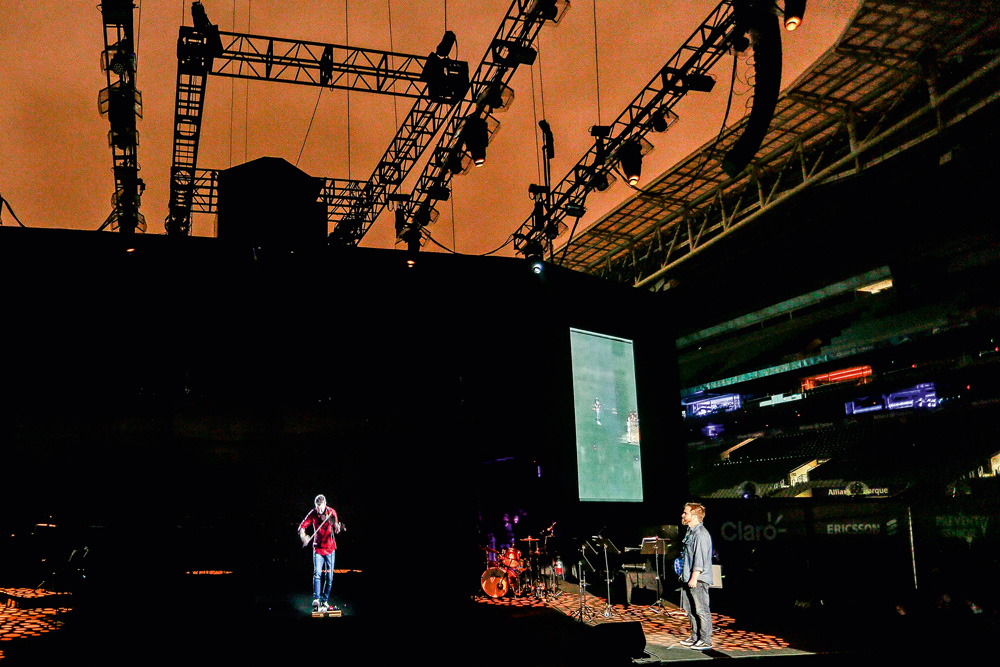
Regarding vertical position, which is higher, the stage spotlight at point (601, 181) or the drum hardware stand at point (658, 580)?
the stage spotlight at point (601, 181)

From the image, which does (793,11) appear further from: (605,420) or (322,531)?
(322,531)

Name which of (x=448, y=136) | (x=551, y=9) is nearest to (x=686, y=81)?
(x=551, y=9)

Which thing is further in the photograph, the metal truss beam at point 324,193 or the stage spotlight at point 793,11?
the metal truss beam at point 324,193

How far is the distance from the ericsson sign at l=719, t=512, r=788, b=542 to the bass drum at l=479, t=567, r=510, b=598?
301 centimetres

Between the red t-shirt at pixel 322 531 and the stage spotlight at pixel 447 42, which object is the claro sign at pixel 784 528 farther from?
the stage spotlight at pixel 447 42

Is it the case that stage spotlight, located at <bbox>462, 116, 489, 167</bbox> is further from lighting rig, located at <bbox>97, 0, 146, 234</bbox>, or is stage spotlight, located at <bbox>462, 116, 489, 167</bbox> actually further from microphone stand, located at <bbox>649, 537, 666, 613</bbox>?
microphone stand, located at <bbox>649, 537, 666, 613</bbox>

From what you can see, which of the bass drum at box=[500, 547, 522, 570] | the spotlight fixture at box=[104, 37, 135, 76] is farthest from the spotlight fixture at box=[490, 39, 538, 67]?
the bass drum at box=[500, 547, 522, 570]

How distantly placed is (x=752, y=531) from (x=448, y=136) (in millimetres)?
7787

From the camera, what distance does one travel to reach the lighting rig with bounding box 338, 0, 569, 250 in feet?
29.4

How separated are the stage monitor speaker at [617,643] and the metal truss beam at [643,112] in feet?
18.9

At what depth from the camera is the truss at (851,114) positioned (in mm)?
10961

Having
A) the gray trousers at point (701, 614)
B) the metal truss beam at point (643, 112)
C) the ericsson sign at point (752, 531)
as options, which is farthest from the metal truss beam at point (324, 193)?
the gray trousers at point (701, 614)

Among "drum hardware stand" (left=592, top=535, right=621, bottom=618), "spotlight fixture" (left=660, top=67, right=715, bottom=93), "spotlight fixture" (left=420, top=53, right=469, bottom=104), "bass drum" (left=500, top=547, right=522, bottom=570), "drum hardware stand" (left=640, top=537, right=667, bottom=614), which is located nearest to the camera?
"drum hardware stand" (left=592, top=535, right=621, bottom=618)

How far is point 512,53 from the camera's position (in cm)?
903
